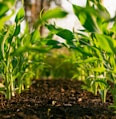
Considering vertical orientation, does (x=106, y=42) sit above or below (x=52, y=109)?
above

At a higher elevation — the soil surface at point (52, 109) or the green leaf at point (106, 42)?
the green leaf at point (106, 42)

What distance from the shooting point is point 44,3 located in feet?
36.1

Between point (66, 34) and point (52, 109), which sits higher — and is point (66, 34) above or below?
above

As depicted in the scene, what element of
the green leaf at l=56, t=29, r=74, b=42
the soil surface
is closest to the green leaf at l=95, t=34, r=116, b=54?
the green leaf at l=56, t=29, r=74, b=42

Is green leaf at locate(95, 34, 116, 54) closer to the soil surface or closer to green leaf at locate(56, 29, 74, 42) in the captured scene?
green leaf at locate(56, 29, 74, 42)

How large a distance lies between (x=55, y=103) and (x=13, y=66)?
1.91 ft

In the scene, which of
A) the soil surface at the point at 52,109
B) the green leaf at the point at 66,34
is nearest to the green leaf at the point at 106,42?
the green leaf at the point at 66,34

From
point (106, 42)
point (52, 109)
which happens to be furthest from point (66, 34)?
point (52, 109)

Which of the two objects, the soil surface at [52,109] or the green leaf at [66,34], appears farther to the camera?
the green leaf at [66,34]

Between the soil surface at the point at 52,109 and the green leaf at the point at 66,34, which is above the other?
the green leaf at the point at 66,34

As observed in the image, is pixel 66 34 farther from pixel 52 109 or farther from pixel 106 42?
→ pixel 52 109

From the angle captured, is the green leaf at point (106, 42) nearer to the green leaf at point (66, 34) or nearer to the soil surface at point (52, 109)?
the green leaf at point (66, 34)

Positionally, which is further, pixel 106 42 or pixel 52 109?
pixel 52 109

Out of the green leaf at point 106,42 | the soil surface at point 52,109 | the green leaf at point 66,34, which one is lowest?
the soil surface at point 52,109
